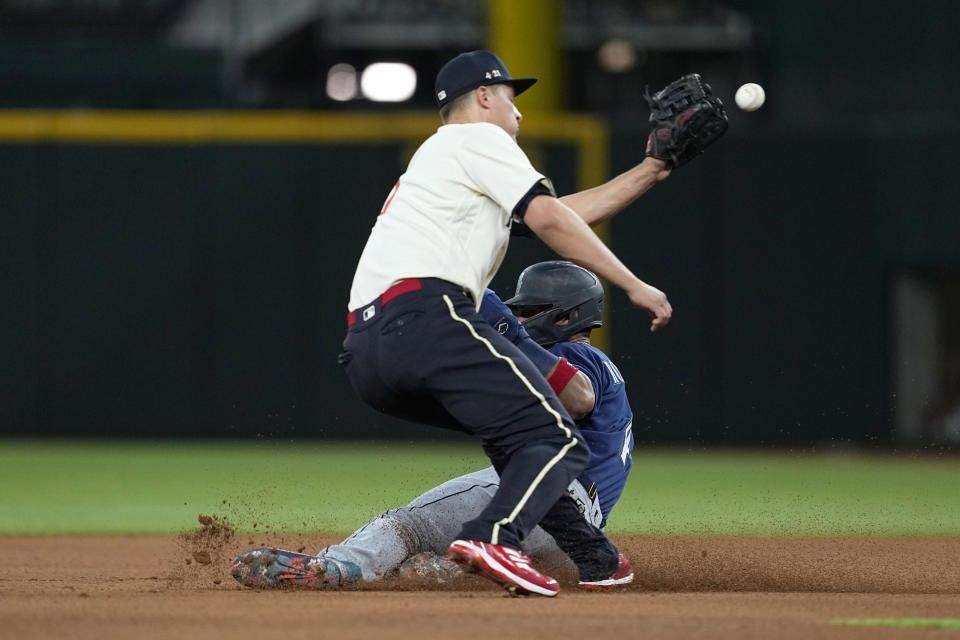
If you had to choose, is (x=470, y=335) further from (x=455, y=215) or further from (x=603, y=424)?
(x=603, y=424)

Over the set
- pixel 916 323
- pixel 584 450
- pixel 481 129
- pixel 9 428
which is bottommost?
pixel 9 428

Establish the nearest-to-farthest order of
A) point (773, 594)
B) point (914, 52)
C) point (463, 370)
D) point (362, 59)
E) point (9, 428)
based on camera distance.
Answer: point (463, 370), point (773, 594), point (9, 428), point (914, 52), point (362, 59)

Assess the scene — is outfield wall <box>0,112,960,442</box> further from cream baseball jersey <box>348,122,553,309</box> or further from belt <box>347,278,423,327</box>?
belt <box>347,278,423,327</box>

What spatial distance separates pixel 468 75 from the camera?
192 inches

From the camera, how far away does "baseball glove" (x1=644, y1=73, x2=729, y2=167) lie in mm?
5234

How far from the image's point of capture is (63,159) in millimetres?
13398

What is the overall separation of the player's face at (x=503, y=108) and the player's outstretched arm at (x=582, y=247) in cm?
48

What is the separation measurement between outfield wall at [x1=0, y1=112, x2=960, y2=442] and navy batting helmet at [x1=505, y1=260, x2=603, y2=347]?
764 centimetres

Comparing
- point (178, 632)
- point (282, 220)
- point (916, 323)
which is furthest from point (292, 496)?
point (916, 323)

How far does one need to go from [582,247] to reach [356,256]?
8969mm

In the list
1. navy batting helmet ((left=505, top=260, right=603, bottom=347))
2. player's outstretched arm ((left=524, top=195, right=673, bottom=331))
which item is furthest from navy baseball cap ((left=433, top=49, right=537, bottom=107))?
navy batting helmet ((left=505, top=260, right=603, bottom=347))

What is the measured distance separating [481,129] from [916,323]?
974 cm

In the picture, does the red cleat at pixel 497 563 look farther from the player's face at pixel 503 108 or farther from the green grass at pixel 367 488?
the green grass at pixel 367 488

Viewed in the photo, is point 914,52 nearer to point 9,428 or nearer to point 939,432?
point 939,432
